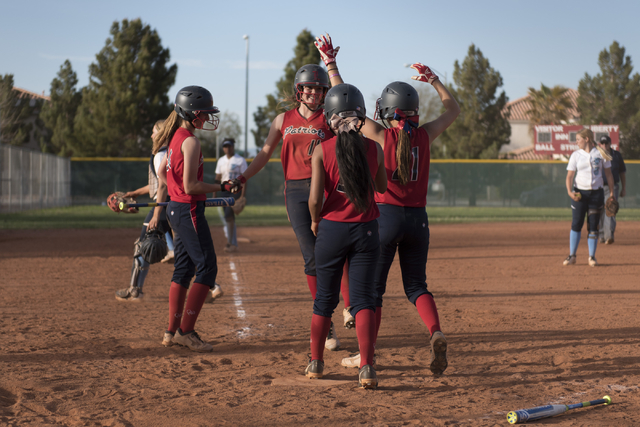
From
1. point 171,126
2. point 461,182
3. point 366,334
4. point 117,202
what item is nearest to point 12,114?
point 461,182

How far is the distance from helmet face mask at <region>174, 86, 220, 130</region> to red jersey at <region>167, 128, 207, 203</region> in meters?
0.14

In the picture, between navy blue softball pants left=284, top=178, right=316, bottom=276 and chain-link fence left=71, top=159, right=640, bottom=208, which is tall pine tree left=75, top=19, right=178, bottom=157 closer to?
chain-link fence left=71, top=159, right=640, bottom=208

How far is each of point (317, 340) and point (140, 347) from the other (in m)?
1.77

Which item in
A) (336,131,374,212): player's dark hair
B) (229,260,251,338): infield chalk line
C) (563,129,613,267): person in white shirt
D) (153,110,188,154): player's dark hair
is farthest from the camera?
(563,129,613,267): person in white shirt

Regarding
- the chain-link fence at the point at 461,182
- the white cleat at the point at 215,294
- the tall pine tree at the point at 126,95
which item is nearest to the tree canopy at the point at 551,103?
the chain-link fence at the point at 461,182

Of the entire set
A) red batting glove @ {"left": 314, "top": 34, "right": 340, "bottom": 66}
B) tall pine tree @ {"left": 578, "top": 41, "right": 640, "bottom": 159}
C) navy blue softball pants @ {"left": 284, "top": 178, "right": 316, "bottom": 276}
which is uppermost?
tall pine tree @ {"left": 578, "top": 41, "right": 640, "bottom": 159}

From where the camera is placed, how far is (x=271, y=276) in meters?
9.43

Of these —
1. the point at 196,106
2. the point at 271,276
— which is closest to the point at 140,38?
the point at 271,276

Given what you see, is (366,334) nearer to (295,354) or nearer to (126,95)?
(295,354)

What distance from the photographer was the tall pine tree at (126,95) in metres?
40.2

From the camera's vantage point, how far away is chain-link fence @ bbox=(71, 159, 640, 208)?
3288 centimetres

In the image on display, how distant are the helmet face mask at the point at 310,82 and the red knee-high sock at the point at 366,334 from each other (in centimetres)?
184

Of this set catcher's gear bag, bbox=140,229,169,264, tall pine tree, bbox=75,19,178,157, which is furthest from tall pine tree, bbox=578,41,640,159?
catcher's gear bag, bbox=140,229,169,264

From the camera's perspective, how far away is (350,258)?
4.27 m
